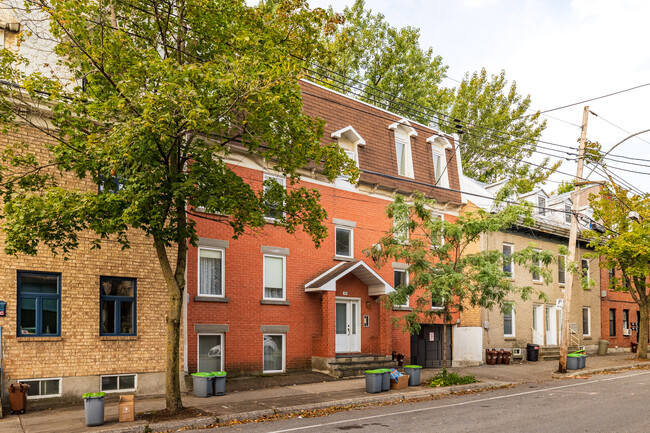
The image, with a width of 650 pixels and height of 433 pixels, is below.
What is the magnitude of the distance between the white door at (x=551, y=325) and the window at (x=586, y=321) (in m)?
3.54

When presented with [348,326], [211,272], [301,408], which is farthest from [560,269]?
[301,408]

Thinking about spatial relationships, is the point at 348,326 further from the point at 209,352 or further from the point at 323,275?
the point at 209,352

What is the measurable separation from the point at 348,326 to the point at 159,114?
13.7 metres

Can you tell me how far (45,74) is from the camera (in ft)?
50.3

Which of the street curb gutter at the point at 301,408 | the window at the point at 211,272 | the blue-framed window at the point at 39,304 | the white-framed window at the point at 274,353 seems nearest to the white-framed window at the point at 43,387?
the blue-framed window at the point at 39,304

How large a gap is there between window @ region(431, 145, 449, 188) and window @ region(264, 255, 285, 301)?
928 centimetres

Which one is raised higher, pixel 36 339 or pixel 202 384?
pixel 36 339

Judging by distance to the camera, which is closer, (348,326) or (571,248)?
(348,326)

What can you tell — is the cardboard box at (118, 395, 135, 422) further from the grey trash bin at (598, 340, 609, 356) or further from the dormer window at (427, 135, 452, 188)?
the grey trash bin at (598, 340, 609, 356)

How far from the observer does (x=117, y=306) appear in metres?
16.2

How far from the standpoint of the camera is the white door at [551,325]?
105 feet

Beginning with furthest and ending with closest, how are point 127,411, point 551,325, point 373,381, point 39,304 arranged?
point 551,325 < point 373,381 < point 39,304 < point 127,411

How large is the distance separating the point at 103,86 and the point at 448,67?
29.5 m

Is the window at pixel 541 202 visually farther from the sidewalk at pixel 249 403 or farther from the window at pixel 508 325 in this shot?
the sidewalk at pixel 249 403
